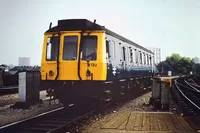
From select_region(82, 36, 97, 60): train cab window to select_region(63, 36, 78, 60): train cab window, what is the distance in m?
0.32

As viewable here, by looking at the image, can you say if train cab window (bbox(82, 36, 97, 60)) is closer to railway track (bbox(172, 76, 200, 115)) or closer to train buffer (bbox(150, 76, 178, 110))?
train buffer (bbox(150, 76, 178, 110))

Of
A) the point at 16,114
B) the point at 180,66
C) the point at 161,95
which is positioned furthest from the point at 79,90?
the point at 180,66

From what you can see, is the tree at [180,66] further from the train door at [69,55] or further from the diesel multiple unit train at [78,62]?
the train door at [69,55]

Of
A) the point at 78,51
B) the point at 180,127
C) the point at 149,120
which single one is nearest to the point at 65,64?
the point at 78,51

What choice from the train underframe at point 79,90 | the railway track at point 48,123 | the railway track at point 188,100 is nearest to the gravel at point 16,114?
the railway track at point 48,123

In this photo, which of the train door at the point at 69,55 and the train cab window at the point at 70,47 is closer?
the train door at the point at 69,55

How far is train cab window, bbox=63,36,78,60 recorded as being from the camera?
11703 mm

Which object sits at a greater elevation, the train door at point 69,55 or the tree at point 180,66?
the tree at point 180,66

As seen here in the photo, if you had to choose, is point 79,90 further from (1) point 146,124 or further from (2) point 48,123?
(1) point 146,124

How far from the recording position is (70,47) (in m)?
11.9

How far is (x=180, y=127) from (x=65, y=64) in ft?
16.5

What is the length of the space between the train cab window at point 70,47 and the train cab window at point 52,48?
405mm

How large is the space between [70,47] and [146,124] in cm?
461

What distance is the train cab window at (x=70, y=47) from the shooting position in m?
11.7
